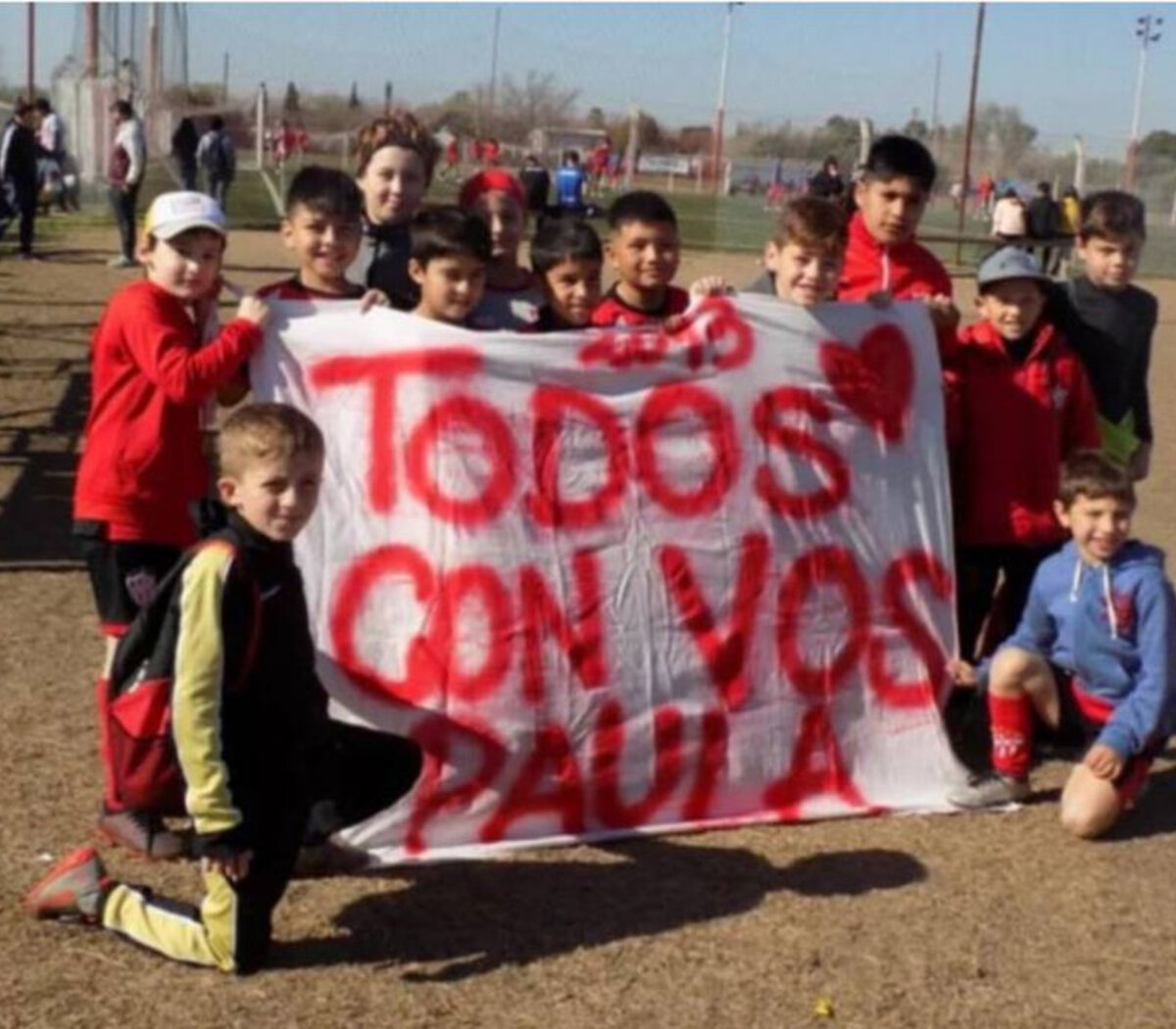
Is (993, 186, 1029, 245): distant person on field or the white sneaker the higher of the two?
(993, 186, 1029, 245): distant person on field

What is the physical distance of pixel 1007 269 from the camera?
5809mm

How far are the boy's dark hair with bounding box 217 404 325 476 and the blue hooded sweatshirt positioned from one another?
2398 millimetres

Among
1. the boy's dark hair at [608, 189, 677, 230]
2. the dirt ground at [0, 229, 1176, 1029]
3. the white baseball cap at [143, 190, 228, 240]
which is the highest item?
the boy's dark hair at [608, 189, 677, 230]

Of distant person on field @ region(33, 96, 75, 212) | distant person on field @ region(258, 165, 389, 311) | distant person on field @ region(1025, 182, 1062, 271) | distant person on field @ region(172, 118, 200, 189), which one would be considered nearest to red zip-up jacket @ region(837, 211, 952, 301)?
distant person on field @ region(258, 165, 389, 311)

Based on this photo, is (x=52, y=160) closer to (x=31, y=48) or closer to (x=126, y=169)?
(x=31, y=48)

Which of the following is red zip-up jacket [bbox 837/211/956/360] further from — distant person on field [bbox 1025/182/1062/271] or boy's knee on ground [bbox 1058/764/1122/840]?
distant person on field [bbox 1025/182/1062/271]

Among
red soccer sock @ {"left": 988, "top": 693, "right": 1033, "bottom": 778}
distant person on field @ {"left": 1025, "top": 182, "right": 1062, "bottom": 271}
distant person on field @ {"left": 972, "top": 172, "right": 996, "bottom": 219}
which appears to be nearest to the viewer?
red soccer sock @ {"left": 988, "top": 693, "right": 1033, "bottom": 778}

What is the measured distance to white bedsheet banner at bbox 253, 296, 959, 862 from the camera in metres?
4.94

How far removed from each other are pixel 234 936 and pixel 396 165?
272 centimetres

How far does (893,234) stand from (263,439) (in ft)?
8.13

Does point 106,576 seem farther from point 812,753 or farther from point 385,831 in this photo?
point 812,753

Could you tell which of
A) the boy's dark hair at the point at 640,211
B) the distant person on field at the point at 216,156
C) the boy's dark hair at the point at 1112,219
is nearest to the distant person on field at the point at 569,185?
the distant person on field at the point at 216,156

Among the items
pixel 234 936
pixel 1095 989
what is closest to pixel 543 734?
pixel 234 936

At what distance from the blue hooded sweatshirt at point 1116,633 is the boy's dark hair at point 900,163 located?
1.21 meters
